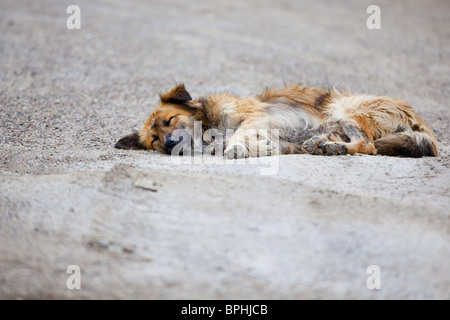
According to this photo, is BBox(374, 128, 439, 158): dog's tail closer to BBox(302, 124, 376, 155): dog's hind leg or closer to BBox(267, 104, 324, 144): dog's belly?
BBox(302, 124, 376, 155): dog's hind leg

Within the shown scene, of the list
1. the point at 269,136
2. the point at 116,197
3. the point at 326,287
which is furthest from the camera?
the point at 269,136

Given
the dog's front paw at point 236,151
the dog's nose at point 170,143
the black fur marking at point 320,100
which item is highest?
the black fur marking at point 320,100

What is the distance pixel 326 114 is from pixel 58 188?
3314mm

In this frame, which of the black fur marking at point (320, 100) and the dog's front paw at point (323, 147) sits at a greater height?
the black fur marking at point (320, 100)

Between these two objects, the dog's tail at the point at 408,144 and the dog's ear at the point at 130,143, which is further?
the dog's ear at the point at 130,143

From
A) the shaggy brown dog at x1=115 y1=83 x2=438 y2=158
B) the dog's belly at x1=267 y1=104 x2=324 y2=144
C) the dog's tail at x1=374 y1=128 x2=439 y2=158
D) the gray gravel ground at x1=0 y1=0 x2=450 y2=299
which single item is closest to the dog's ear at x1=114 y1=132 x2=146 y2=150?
the shaggy brown dog at x1=115 y1=83 x2=438 y2=158

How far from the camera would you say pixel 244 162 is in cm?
495

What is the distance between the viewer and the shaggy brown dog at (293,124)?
5.43 metres

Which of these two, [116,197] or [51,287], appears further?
[116,197]

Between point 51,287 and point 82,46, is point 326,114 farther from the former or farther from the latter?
point 82,46

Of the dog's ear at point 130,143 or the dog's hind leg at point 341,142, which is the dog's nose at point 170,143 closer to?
the dog's ear at point 130,143

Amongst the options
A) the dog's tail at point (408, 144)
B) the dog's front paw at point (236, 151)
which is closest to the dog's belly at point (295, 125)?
the dog's front paw at point (236, 151)

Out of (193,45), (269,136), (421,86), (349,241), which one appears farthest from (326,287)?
(193,45)

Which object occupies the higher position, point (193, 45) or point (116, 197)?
point (193, 45)
